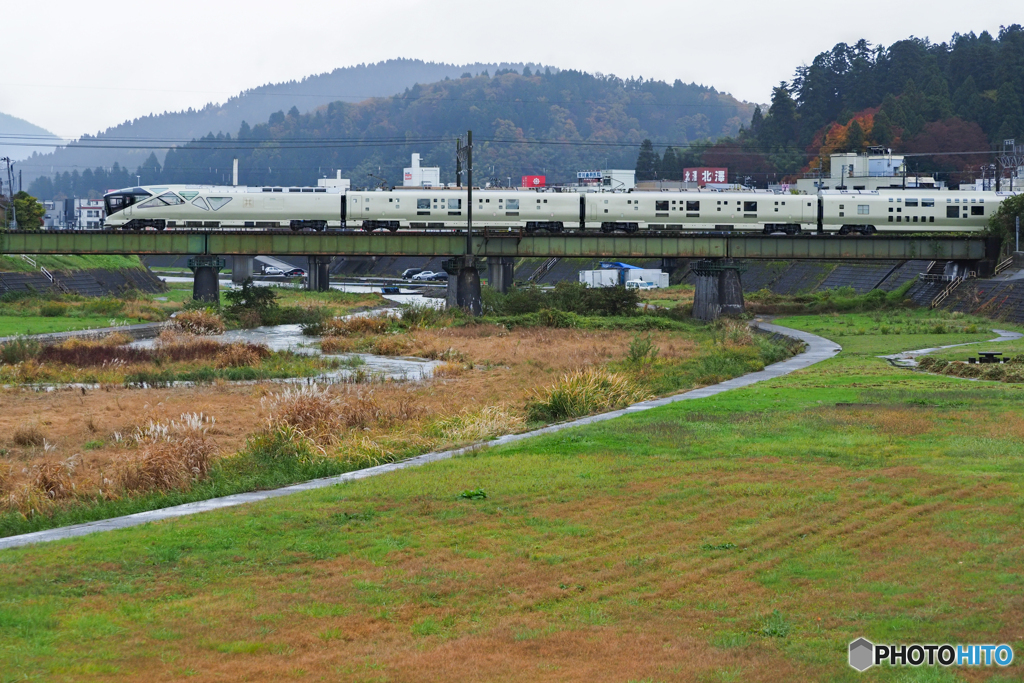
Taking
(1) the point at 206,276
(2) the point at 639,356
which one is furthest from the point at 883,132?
(2) the point at 639,356

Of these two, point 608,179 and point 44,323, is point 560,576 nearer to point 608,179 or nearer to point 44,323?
point 44,323

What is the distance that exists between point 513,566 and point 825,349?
120ft

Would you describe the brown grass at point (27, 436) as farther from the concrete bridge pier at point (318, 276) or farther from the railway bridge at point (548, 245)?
the concrete bridge pier at point (318, 276)

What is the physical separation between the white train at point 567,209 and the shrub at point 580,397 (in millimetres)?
42742

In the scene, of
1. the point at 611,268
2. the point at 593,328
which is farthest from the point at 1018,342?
the point at 611,268

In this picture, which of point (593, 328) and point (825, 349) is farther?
point (593, 328)

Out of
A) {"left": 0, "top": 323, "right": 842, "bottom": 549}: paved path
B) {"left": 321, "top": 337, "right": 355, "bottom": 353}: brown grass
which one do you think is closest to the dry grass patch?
{"left": 321, "top": 337, "right": 355, "bottom": 353}: brown grass

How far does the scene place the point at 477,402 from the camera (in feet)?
108

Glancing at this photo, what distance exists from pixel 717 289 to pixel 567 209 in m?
10.8

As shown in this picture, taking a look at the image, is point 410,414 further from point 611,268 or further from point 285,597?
point 611,268

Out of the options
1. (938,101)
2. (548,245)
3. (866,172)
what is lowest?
(548,245)

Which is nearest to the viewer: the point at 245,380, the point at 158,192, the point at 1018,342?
the point at 245,380

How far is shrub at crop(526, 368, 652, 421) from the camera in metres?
29.1

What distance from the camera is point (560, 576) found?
43.5ft
